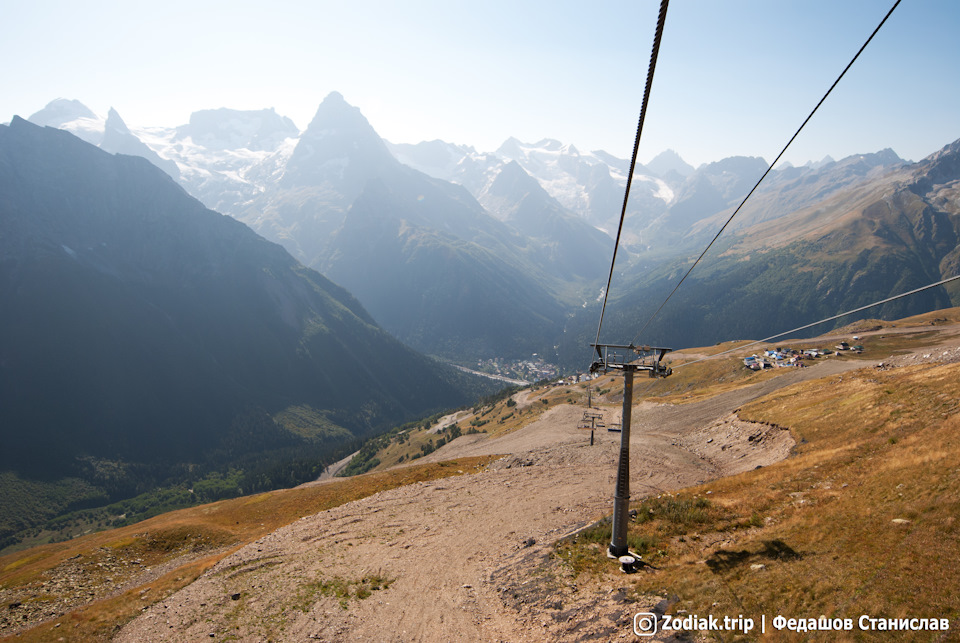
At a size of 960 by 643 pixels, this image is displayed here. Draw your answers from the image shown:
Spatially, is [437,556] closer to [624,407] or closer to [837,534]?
[624,407]

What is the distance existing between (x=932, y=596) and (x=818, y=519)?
28.1 ft

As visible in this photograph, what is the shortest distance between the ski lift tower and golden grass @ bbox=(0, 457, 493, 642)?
3595 cm

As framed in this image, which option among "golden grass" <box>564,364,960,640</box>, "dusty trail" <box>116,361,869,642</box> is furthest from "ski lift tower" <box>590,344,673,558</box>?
"dusty trail" <box>116,361,869,642</box>

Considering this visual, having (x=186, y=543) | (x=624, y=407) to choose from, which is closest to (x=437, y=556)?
(x=624, y=407)

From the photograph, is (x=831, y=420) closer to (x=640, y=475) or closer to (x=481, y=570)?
(x=640, y=475)

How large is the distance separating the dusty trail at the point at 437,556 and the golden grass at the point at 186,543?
10.8 ft

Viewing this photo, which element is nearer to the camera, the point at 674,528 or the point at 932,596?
the point at 932,596

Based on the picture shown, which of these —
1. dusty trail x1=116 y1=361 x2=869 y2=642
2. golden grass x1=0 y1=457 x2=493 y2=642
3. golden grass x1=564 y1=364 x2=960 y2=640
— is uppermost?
golden grass x1=564 y1=364 x2=960 y2=640

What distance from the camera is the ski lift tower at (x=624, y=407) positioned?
78.6ft

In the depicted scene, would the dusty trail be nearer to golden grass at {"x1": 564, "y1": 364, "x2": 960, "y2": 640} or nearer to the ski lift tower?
the ski lift tower

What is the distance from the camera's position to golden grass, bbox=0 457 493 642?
33000 mm

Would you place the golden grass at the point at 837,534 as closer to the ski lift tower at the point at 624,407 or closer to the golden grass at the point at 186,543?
the ski lift tower at the point at 624,407

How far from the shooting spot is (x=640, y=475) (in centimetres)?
5031

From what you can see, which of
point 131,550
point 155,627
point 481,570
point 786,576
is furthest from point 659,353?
point 131,550
